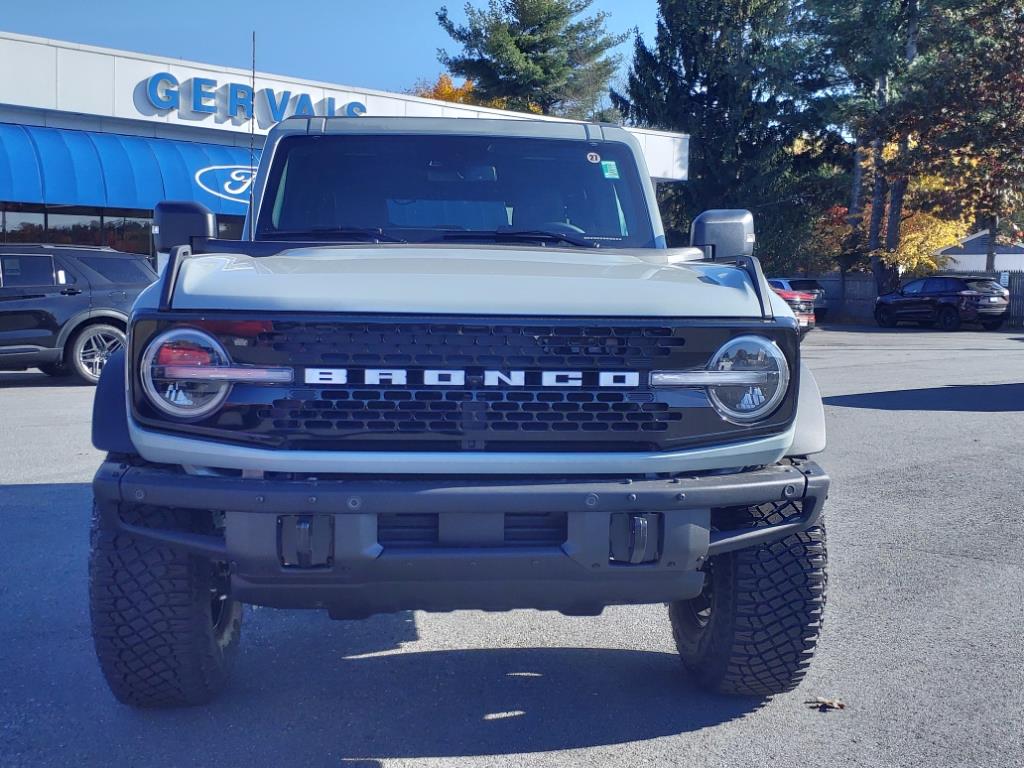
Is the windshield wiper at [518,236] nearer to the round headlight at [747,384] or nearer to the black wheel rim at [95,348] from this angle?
the round headlight at [747,384]

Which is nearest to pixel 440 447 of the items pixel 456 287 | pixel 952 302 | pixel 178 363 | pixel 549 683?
pixel 456 287

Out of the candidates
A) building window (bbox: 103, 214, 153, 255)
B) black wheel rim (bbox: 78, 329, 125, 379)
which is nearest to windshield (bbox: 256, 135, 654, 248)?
black wheel rim (bbox: 78, 329, 125, 379)

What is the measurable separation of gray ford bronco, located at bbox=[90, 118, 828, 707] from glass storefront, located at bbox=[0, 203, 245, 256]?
1942cm

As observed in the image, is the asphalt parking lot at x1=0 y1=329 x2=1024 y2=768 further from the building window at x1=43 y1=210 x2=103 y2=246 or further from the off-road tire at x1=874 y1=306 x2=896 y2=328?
the off-road tire at x1=874 y1=306 x2=896 y2=328

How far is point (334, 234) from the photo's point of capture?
453 centimetres

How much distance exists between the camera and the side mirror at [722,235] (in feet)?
15.1

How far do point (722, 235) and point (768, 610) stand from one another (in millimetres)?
1707

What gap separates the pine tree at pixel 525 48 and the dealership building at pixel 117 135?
920 inches

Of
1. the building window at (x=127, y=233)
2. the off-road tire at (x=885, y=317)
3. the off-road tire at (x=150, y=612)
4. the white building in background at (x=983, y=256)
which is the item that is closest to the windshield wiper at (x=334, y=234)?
the off-road tire at (x=150, y=612)

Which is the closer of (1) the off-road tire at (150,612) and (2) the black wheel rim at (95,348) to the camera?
(1) the off-road tire at (150,612)

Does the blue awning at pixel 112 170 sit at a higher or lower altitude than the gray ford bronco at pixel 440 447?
higher

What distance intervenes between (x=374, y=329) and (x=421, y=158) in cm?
205

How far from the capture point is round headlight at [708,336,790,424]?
323 cm

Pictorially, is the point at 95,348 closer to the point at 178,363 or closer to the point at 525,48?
the point at 178,363
